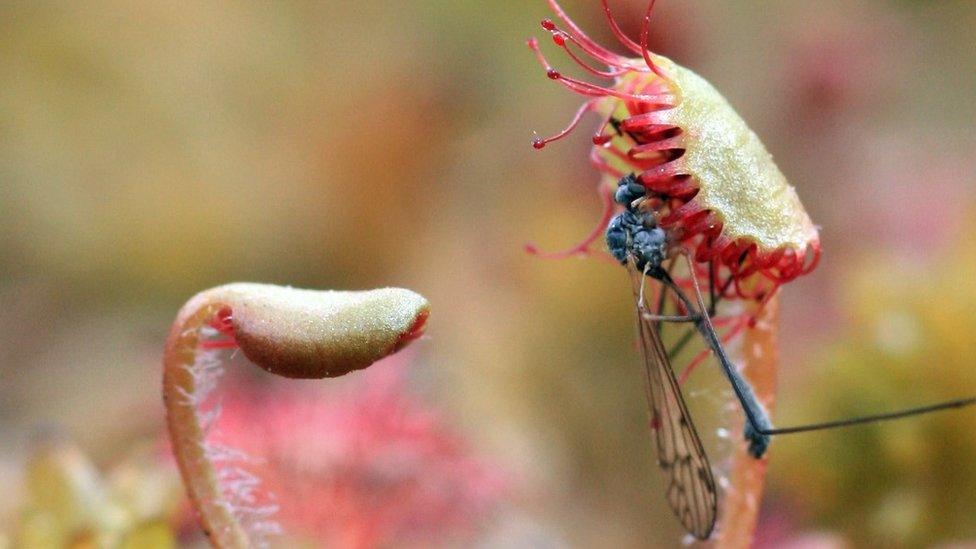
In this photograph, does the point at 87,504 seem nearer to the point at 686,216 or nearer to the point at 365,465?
the point at 365,465

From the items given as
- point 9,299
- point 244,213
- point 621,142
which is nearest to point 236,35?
point 244,213

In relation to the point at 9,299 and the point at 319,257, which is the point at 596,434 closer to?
the point at 319,257

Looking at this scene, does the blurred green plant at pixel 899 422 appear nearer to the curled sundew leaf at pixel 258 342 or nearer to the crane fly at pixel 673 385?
the crane fly at pixel 673 385

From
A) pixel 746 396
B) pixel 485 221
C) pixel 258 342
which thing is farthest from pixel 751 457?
pixel 485 221

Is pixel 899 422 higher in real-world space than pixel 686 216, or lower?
lower

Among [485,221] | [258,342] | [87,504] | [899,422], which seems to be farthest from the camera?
[485,221]

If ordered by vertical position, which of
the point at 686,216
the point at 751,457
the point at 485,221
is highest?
the point at 686,216

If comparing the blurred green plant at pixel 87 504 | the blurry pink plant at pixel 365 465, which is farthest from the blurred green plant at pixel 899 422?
the blurred green plant at pixel 87 504

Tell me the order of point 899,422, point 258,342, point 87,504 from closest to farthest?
point 258,342, point 87,504, point 899,422
